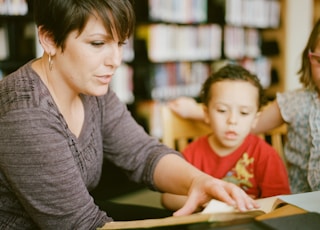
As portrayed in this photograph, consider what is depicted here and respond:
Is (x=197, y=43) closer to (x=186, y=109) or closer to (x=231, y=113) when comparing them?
(x=186, y=109)

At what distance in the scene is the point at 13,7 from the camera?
2.76m

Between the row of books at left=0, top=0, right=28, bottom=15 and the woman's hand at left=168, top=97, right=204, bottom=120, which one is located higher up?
the row of books at left=0, top=0, right=28, bottom=15

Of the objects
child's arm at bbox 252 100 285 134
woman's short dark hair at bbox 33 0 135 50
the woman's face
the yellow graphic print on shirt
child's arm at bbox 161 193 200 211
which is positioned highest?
woman's short dark hair at bbox 33 0 135 50

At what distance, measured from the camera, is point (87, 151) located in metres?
1.31

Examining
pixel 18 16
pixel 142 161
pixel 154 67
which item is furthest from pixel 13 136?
pixel 154 67

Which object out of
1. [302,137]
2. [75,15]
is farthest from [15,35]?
[302,137]

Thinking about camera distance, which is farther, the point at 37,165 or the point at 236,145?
the point at 236,145

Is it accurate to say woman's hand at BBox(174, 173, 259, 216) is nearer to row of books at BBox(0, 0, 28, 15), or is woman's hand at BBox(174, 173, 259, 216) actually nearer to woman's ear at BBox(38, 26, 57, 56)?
woman's ear at BBox(38, 26, 57, 56)

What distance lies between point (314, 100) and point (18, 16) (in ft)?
6.55

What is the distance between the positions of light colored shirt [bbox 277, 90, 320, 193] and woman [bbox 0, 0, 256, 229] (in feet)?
1.50

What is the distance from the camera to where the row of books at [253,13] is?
428 centimetres

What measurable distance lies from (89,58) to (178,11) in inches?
106

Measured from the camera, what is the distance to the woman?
1.06 meters

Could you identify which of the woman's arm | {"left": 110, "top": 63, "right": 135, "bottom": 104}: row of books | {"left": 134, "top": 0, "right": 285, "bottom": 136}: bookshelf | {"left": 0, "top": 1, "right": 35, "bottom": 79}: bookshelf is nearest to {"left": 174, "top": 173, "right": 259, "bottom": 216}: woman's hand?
the woman's arm
